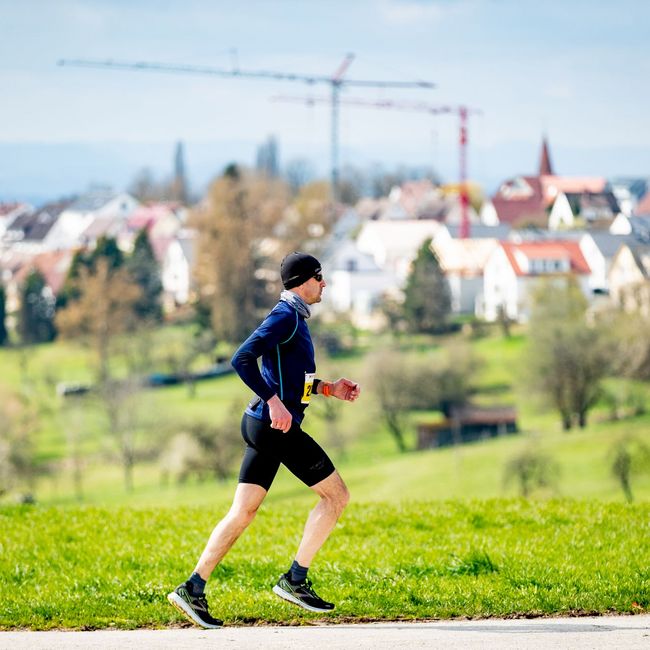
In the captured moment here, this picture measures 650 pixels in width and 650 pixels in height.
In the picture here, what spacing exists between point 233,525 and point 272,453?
0.43m

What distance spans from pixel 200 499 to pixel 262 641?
52558mm

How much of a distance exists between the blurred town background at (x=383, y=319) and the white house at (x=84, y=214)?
51 centimetres

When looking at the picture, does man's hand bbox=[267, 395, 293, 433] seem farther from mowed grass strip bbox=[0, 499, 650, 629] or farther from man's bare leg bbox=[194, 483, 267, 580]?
mowed grass strip bbox=[0, 499, 650, 629]

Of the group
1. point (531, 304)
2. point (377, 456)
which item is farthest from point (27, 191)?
point (377, 456)

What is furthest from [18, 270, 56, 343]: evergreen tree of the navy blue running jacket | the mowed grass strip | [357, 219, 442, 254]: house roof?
the navy blue running jacket

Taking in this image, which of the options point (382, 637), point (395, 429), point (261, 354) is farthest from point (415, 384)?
point (382, 637)

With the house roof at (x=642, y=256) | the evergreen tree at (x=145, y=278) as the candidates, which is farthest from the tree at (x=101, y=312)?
the house roof at (x=642, y=256)

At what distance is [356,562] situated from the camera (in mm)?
8672

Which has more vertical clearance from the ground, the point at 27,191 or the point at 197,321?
the point at 27,191

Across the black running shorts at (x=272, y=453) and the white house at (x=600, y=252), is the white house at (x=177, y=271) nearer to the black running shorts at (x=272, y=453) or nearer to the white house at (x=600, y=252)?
the white house at (x=600, y=252)

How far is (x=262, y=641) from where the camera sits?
6.66 m

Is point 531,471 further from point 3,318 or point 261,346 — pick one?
point 3,318

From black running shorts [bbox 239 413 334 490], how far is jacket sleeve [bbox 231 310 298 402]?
27cm

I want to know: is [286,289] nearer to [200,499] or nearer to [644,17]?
[200,499]
